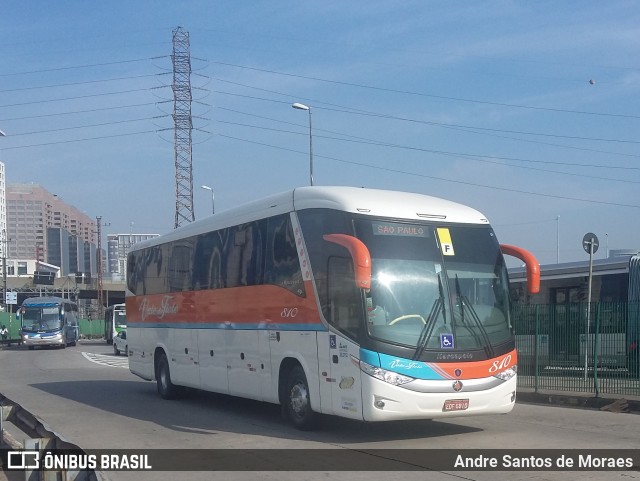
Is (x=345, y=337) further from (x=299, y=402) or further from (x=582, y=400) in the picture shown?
(x=582, y=400)

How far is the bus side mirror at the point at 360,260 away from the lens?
10.4 metres

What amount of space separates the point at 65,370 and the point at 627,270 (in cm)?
1973

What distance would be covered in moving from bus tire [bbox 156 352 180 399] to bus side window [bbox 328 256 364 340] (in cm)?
756

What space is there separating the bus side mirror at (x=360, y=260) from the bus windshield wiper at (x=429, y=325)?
1.13 metres

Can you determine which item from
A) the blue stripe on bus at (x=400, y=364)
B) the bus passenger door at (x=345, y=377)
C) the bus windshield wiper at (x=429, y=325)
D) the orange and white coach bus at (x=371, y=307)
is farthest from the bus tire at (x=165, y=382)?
the bus windshield wiper at (x=429, y=325)

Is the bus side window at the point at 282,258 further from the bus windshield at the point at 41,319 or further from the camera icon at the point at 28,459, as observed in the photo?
Result: the bus windshield at the point at 41,319

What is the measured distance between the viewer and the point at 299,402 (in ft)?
41.4

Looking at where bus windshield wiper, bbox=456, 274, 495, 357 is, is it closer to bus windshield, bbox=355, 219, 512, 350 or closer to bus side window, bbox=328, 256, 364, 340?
bus windshield, bbox=355, 219, 512, 350

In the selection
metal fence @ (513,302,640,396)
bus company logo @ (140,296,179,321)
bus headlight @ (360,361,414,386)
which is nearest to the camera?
bus headlight @ (360,361,414,386)

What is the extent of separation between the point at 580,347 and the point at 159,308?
9441 millimetres

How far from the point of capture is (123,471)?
394 inches

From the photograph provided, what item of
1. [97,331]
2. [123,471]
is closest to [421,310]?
[123,471]

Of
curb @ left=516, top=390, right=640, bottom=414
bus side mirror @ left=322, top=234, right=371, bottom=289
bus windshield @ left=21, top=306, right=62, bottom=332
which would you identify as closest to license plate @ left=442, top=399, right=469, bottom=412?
bus side mirror @ left=322, top=234, right=371, bottom=289

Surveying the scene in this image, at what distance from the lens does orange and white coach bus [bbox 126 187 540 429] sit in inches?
435
